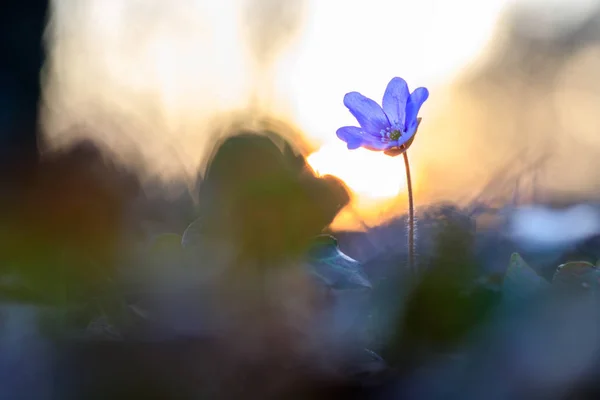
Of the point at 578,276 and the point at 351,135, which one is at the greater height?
the point at 351,135

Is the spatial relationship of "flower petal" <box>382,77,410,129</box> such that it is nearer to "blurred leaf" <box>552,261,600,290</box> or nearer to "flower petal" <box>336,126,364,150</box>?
"flower petal" <box>336,126,364,150</box>

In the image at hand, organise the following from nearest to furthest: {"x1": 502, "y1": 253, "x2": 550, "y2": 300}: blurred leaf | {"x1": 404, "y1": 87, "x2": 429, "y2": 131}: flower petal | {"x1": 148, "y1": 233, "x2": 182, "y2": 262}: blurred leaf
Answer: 1. {"x1": 502, "y1": 253, "x2": 550, "y2": 300}: blurred leaf
2. {"x1": 148, "y1": 233, "x2": 182, "y2": 262}: blurred leaf
3. {"x1": 404, "y1": 87, "x2": 429, "y2": 131}: flower petal

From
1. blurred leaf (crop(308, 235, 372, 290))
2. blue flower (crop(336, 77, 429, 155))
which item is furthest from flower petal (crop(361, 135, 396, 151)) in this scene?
blurred leaf (crop(308, 235, 372, 290))

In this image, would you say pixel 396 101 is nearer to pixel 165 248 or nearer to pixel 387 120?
pixel 387 120

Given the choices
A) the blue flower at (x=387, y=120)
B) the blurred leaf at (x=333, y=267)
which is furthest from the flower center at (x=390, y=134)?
the blurred leaf at (x=333, y=267)

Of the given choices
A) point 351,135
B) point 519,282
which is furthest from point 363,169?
point 519,282

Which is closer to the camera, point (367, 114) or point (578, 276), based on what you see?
point (578, 276)

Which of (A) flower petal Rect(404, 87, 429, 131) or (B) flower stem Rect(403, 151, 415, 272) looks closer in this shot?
(B) flower stem Rect(403, 151, 415, 272)

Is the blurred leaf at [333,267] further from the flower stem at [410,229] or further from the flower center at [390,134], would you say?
the flower center at [390,134]
